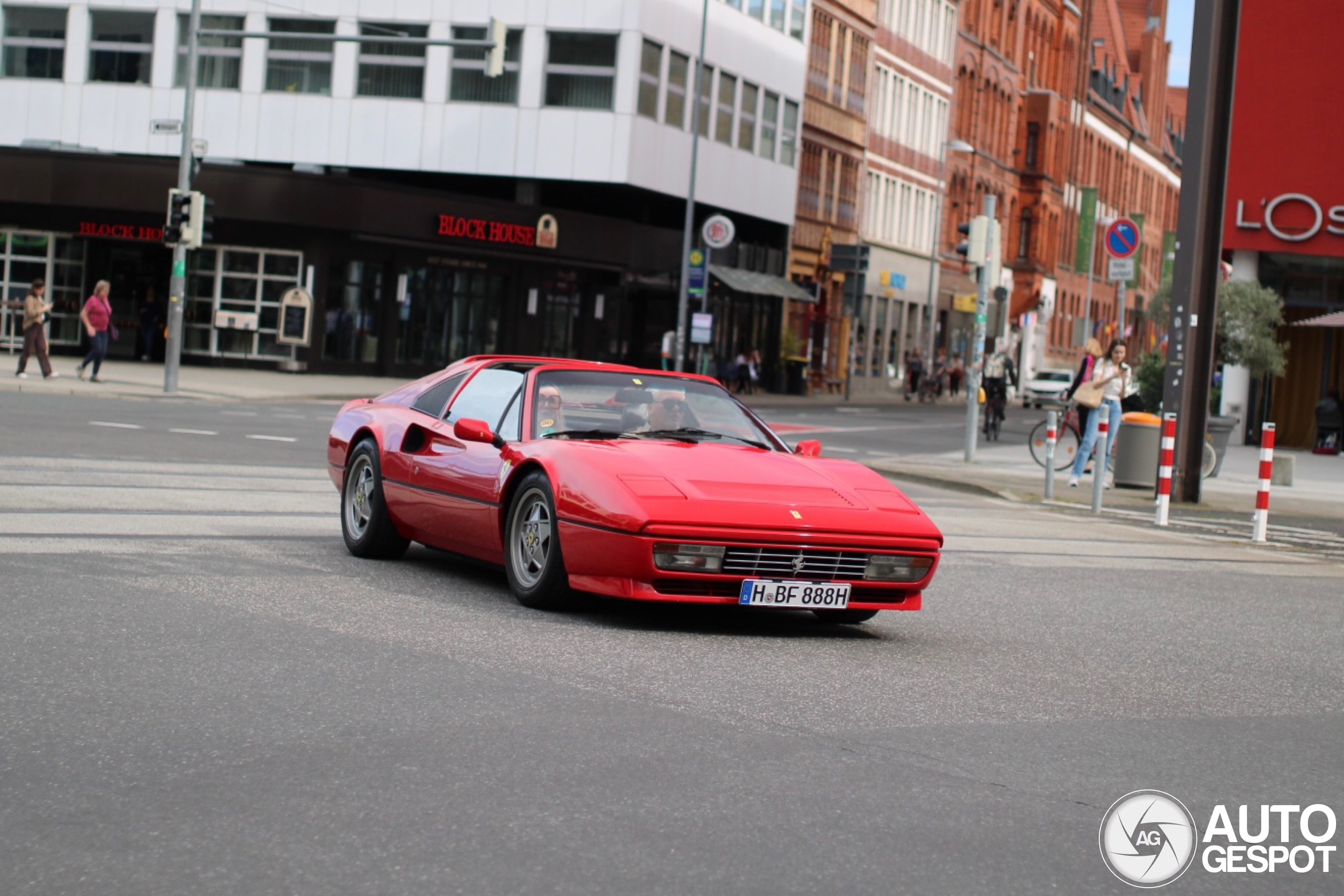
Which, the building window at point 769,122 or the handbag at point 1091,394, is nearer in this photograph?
the handbag at point 1091,394

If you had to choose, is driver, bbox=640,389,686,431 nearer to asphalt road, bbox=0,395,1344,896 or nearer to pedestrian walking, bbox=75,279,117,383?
asphalt road, bbox=0,395,1344,896

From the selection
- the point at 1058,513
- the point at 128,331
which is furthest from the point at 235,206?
the point at 1058,513

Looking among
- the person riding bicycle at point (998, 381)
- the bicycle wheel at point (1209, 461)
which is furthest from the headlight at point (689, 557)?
the person riding bicycle at point (998, 381)

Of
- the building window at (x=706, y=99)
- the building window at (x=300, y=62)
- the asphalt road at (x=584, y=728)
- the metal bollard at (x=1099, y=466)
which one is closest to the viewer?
the asphalt road at (x=584, y=728)

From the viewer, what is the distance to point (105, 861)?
4.57 metres

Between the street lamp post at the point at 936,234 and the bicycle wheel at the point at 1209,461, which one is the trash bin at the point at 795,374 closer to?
the street lamp post at the point at 936,234

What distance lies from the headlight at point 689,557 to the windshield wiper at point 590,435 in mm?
1215

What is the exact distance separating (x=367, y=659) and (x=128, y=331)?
4161cm

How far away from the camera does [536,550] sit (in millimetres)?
9336

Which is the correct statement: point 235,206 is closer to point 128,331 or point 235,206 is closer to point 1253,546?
point 128,331

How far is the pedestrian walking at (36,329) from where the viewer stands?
3183cm

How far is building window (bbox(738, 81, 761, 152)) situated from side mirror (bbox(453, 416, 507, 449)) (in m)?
50.8

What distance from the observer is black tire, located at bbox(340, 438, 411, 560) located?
10.9m

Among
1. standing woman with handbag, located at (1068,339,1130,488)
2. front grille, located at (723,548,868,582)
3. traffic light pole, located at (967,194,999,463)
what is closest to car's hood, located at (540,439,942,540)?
front grille, located at (723,548,868,582)
